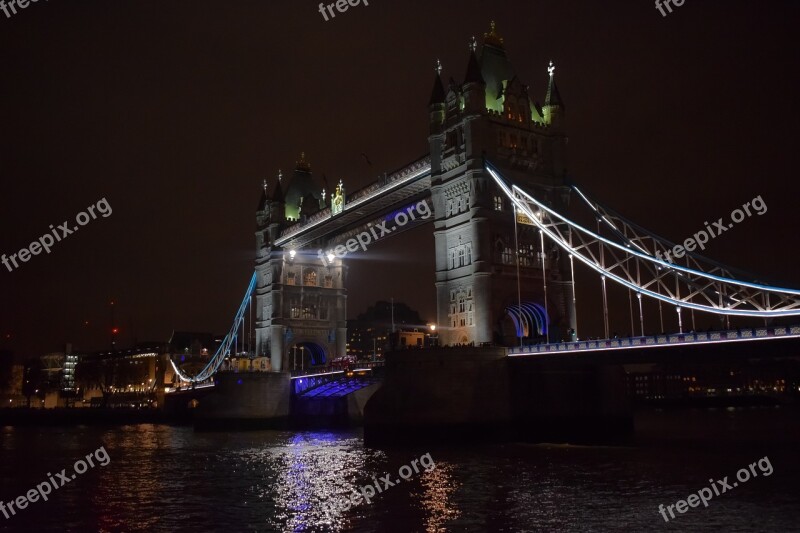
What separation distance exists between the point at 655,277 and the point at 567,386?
10041 millimetres

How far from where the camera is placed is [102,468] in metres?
37.0

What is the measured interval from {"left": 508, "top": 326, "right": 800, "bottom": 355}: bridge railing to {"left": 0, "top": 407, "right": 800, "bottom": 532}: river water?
4982 millimetres

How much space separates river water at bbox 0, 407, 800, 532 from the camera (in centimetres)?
2198

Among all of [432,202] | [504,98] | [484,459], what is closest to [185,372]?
[432,202]

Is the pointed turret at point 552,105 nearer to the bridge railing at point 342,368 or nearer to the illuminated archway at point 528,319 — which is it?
the illuminated archway at point 528,319

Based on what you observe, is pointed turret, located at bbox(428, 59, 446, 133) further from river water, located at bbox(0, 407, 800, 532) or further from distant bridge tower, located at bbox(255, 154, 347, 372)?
distant bridge tower, located at bbox(255, 154, 347, 372)

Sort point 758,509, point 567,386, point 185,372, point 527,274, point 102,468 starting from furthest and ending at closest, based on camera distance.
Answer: point 185,372 < point 527,274 < point 567,386 < point 102,468 < point 758,509

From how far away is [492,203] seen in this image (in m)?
48.6

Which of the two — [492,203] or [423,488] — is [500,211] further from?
[423,488]

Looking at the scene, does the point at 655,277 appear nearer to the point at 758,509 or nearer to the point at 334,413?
the point at 758,509

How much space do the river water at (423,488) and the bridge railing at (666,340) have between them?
498 centimetres

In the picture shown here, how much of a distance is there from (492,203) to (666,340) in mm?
15837

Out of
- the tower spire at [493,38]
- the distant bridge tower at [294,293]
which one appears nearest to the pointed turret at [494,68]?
the tower spire at [493,38]

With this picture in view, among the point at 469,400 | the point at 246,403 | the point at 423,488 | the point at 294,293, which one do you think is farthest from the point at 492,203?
the point at 294,293
